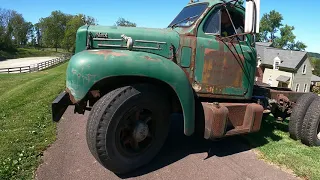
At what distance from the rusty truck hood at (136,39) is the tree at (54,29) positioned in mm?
72209

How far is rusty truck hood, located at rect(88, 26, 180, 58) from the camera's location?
404 cm

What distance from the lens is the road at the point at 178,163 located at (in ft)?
12.2

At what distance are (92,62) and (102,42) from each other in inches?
27.4

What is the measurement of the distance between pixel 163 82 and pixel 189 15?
1.50 m

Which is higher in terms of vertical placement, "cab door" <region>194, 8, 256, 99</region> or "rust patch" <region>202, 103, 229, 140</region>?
"cab door" <region>194, 8, 256, 99</region>

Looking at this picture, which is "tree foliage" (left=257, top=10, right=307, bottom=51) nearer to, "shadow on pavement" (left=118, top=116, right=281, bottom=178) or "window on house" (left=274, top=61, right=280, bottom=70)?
"window on house" (left=274, top=61, right=280, bottom=70)

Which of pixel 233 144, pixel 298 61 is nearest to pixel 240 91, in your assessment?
pixel 233 144

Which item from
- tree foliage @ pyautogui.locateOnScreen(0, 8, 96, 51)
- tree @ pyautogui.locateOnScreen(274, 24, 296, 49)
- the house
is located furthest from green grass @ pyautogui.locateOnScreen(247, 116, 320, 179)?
tree @ pyautogui.locateOnScreen(274, 24, 296, 49)

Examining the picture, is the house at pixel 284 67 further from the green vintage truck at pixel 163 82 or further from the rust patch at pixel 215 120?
the rust patch at pixel 215 120

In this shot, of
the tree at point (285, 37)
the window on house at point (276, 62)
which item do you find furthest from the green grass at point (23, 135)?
the tree at point (285, 37)

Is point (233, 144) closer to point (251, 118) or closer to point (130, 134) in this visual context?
point (251, 118)

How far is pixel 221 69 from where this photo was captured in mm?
4477

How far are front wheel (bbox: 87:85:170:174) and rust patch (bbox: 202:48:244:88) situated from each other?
0.83 meters

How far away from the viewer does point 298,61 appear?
36531 mm
